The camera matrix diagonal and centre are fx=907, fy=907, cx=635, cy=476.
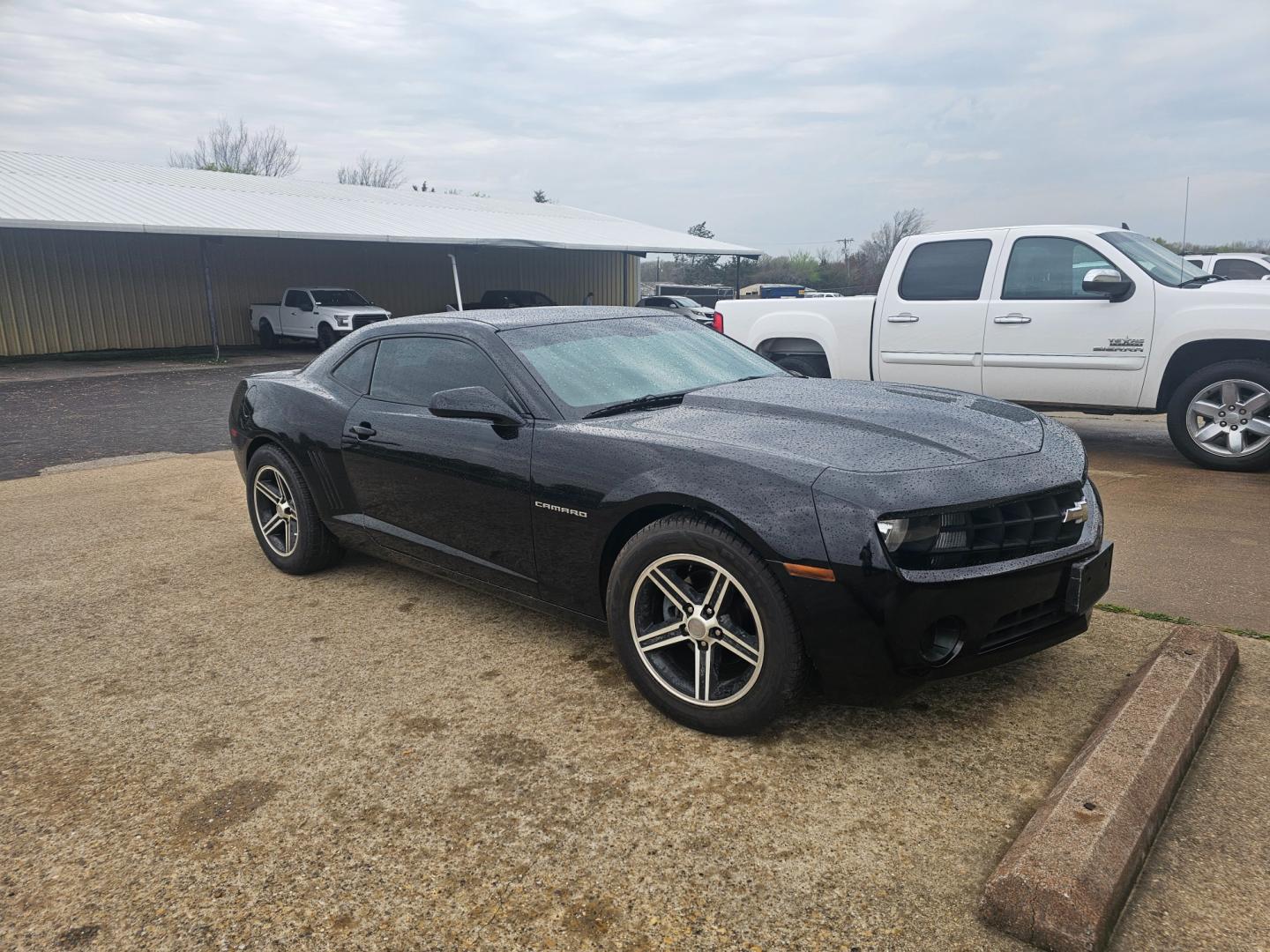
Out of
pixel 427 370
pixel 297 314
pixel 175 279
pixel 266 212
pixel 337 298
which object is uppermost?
pixel 266 212

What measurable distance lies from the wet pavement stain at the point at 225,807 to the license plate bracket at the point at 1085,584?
99.4 inches

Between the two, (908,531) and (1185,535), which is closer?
(908,531)

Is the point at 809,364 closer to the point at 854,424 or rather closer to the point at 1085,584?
the point at 854,424

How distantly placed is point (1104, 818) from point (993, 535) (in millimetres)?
849

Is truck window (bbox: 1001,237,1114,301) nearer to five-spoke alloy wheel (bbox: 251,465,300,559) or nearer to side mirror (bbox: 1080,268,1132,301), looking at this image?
side mirror (bbox: 1080,268,1132,301)

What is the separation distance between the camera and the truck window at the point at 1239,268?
45.0 ft

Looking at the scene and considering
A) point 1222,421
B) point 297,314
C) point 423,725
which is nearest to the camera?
point 423,725

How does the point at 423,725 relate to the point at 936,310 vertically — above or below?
below

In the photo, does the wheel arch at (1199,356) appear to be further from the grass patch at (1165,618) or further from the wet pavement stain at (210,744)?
the wet pavement stain at (210,744)

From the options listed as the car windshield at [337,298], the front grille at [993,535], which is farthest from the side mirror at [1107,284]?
the car windshield at [337,298]

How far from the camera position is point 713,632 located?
2.89 m

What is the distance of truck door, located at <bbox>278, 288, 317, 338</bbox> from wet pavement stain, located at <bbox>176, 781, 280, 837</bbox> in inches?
906

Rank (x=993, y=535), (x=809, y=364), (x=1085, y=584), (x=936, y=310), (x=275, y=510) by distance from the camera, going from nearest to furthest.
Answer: (x=993, y=535) → (x=1085, y=584) → (x=275, y=510) → (x=936, y=310) → (x=809, y=364)

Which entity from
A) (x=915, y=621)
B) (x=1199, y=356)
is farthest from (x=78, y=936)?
(x=1199, y=356)
